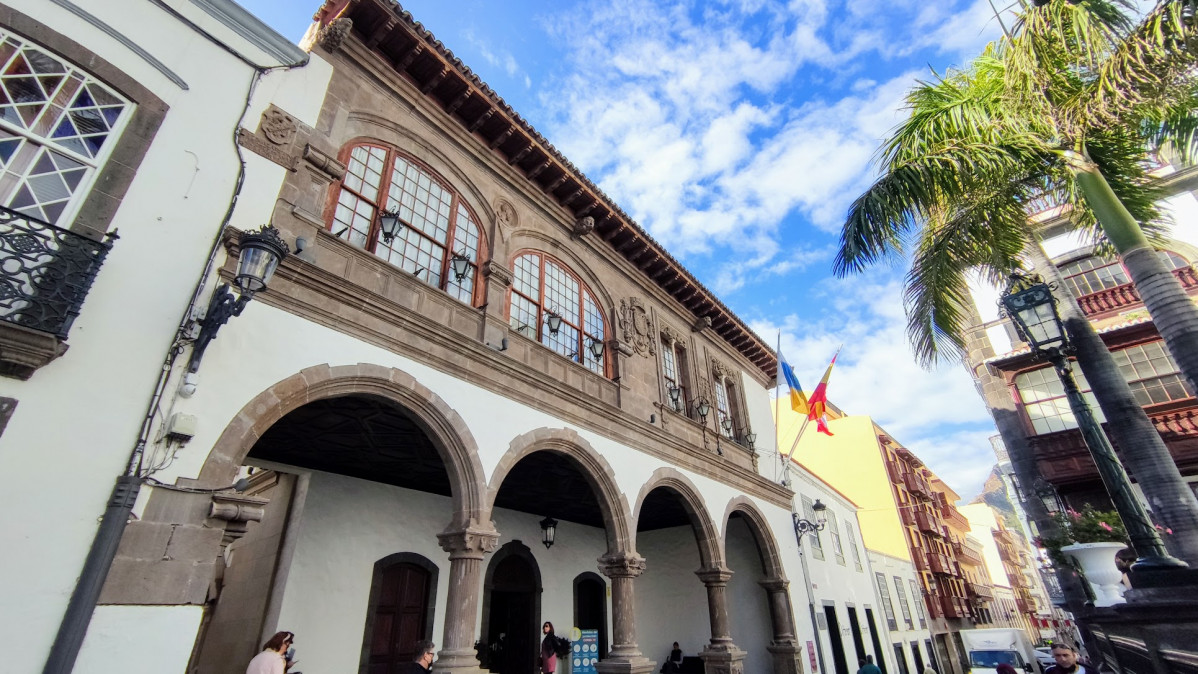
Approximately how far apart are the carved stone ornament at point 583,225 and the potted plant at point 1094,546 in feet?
26.8

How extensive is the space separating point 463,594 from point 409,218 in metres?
4.85

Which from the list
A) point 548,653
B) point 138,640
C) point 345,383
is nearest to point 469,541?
point 345,383

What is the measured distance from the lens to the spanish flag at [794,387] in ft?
43.6

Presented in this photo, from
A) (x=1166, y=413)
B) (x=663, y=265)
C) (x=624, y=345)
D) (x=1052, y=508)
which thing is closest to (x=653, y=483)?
(x=624, y=345)

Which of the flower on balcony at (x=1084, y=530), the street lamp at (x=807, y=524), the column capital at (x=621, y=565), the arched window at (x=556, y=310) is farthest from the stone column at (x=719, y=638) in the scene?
the flower on balcony at (x=1084, y=530)

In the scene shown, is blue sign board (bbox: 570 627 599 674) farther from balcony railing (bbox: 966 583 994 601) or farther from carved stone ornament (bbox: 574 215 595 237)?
balcony railing (bbox: 966 583 994 601)

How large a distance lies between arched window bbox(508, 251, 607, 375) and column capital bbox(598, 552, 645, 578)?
10.0 ft

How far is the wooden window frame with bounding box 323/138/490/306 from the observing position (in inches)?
273

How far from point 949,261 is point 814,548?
9289 millimetres

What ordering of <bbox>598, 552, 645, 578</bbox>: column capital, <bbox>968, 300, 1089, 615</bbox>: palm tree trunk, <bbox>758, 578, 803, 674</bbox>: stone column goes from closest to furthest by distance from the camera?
<bbox>598, 552, 645, 578</bbox>: column capital < <bbox>758, 578, 803, 674</bbox>: stone column < <bbox>968, 300, 1089, 615</bbox>: palm tree trunk

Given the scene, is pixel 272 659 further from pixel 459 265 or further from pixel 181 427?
pixel 459 265

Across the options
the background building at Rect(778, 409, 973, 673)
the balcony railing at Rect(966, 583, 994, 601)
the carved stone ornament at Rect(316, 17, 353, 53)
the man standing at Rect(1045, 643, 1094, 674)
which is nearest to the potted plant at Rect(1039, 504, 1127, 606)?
the man standing at Rect(1045, 643, 1094, 674)

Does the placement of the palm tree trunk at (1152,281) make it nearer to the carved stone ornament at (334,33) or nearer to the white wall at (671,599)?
the carved stone ornament at (334,33)

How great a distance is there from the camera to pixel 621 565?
8531 millimetres
